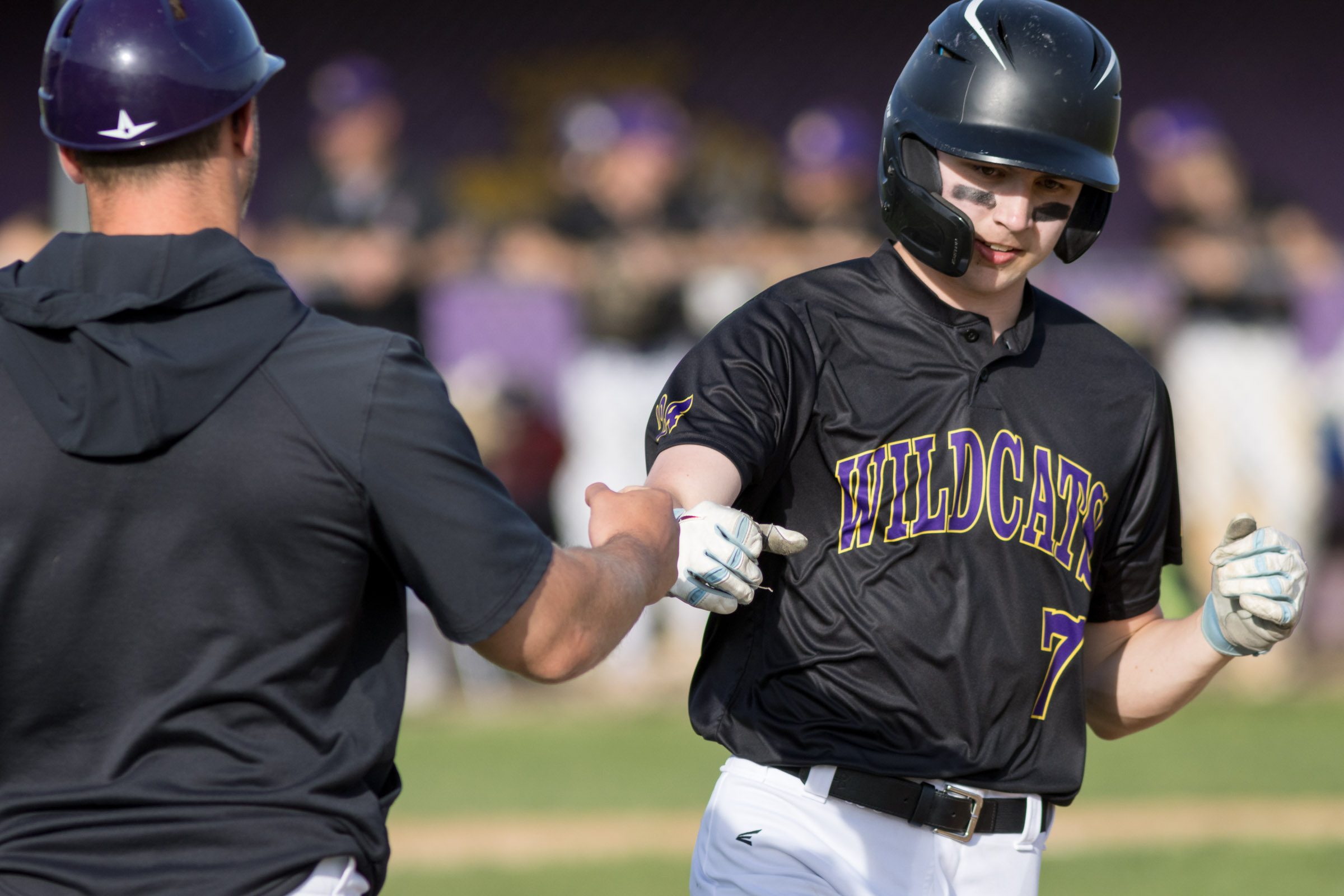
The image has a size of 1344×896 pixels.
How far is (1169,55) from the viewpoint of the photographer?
12883 millimetres

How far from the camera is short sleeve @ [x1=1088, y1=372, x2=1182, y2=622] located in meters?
3.31

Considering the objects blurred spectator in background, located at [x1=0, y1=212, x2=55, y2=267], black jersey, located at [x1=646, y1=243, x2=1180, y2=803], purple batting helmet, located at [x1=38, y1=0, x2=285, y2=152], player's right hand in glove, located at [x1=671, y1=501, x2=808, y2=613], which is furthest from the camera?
blurred spectator in background, located at [x1=0, y1=212, x2=55, y2=267]

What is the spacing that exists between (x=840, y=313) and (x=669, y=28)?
10.7 meters

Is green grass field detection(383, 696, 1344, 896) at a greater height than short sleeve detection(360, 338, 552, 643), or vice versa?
short sleeve detection(360, 338, 552, 643)

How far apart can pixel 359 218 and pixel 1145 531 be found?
672 centimetres

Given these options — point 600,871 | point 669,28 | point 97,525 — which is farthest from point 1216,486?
point 97,525

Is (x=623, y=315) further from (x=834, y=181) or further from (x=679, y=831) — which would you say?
(x=679, y=831)

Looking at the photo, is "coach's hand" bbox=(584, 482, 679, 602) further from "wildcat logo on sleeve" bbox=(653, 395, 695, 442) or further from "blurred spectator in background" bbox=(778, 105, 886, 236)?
"blurred spectator in background" bbox=(778, 105, 886, 236)

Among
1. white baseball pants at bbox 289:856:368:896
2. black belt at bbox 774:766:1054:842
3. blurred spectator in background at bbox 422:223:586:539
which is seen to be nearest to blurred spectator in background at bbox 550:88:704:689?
blurred spectator in background at bbox 422:223:586:539

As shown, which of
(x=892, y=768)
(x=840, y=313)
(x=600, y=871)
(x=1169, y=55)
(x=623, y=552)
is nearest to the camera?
(x=623, y=552)

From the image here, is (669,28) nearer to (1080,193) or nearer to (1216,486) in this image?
(1216,486)

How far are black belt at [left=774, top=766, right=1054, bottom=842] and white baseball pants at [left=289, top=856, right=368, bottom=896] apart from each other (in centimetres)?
96

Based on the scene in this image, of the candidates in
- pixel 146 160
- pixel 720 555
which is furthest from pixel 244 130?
pixel 720 555

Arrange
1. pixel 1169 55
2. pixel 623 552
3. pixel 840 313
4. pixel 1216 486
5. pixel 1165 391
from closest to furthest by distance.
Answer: pixel 623 552 < pixel 840 313 < pixel 1165 391 < pixel 1216 486 < pixel 1169 55
